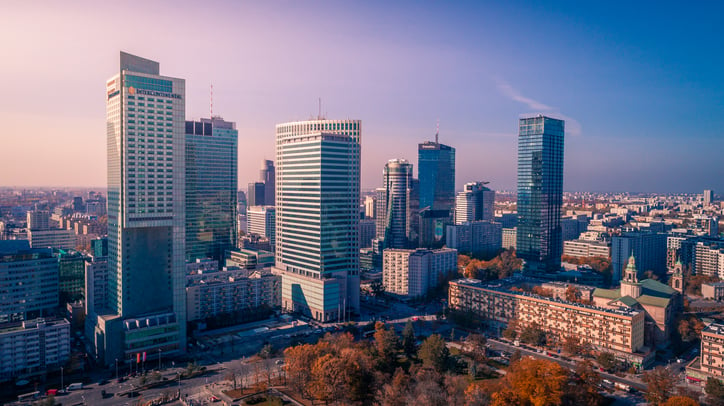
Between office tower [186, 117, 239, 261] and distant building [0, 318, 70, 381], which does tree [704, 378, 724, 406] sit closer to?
distant building [0, 318, 70, 381]

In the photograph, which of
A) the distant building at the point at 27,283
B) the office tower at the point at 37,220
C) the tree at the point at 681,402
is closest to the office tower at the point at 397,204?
the distant building at the point at 27,283

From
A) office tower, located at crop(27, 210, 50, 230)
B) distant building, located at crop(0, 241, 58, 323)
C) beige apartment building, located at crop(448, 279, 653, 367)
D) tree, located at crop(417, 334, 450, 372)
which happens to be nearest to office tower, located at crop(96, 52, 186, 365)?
distant building, located at crop(0, 241, 58, 323)

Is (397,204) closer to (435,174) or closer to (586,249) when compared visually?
(435,174)

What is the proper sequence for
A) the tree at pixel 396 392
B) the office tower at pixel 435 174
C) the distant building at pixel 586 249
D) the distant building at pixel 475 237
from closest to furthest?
the tree at pixel 396 392, the distant building at pixel 586 249, the distant building at pixel 475 237, the office tower at pixel 435 174

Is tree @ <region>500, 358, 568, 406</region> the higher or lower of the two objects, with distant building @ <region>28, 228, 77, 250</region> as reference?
lower

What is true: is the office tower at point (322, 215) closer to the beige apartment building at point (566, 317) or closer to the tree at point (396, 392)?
the beige apartment building at point (566, 317)

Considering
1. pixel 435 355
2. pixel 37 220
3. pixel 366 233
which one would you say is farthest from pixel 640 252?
pixel 37 220
